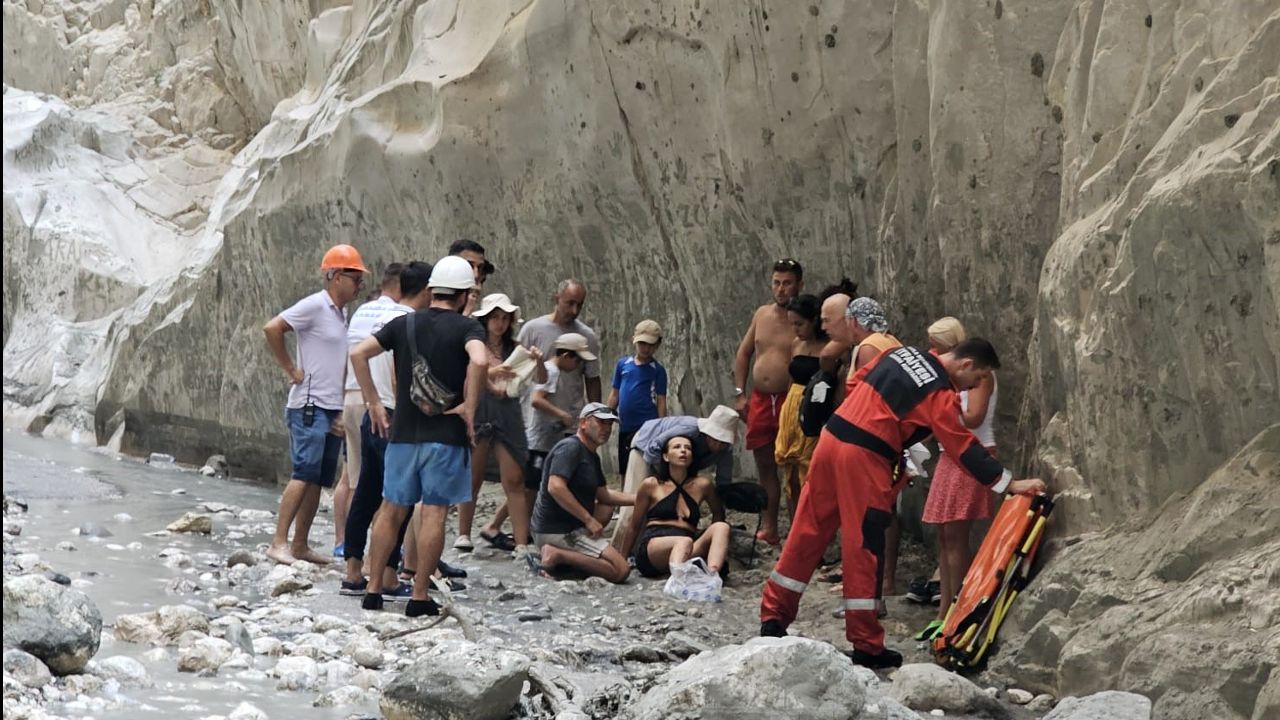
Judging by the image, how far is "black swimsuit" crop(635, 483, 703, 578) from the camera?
26.9 feet

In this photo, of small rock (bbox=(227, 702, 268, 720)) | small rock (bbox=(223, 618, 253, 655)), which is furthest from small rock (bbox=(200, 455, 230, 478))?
small rock (bbox=(227, 702, 268, 720))

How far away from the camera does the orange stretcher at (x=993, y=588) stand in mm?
6113

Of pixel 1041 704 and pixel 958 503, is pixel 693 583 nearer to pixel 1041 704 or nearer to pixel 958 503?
pixel 958 503

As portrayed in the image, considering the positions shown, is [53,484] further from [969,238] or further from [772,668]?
[772,668]

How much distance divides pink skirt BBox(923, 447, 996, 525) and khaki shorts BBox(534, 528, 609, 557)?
83.7 inches

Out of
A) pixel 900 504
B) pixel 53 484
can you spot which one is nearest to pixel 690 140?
pixel 900 504

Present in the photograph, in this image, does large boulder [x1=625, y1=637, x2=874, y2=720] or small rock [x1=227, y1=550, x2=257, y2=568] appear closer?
large boulder [x1=625, y1=637, x2=874, y2=720]

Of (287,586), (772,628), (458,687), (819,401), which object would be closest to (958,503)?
(772,628)

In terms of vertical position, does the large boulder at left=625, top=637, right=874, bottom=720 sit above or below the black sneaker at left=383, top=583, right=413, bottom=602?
above

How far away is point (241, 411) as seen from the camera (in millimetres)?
15320

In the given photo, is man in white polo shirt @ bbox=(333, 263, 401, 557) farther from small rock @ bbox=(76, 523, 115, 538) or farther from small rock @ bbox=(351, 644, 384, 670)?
small rock @ bbox=(351, 644, 384, 670)

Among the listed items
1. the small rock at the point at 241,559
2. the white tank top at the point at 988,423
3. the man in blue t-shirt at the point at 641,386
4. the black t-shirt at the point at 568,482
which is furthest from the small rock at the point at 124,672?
the man in blue t-shirt at the point at 641,386

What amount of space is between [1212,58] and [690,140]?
508cm

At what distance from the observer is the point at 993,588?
242 inches
